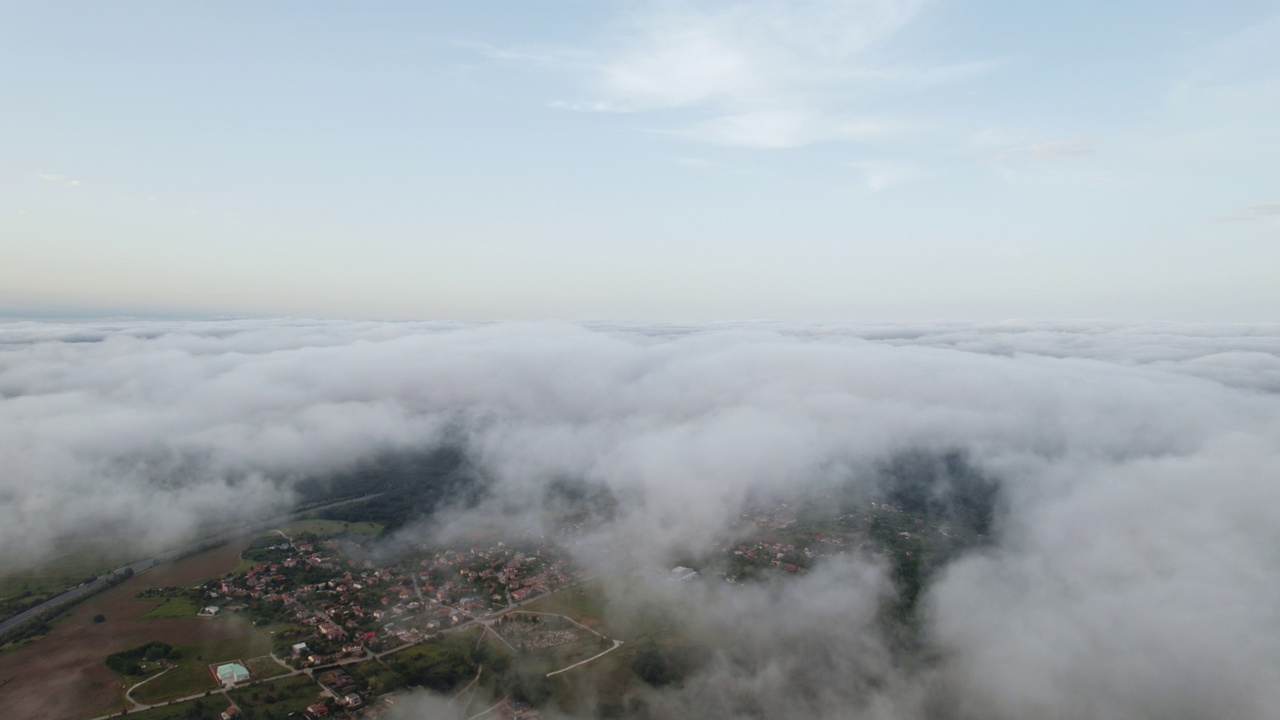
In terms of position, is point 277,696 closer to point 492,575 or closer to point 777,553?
point 492,575

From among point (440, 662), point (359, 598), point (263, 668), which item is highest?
point (440, 662)

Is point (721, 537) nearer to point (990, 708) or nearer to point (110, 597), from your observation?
point (990, 708)

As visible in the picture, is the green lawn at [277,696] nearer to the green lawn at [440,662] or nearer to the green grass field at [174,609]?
the green lawn at [440,662]

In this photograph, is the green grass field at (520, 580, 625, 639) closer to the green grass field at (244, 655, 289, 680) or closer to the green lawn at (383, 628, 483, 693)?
the green lawn at (383, 628, 483, 693)

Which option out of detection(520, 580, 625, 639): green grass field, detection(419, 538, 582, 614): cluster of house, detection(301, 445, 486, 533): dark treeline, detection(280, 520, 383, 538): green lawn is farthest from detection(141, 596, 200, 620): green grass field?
detection(520, 580, 625, 639): green grass field

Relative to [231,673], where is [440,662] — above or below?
below

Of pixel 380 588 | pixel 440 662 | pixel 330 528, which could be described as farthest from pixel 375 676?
pixel 330 528

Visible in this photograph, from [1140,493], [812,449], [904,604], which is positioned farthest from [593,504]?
[1140,493]
